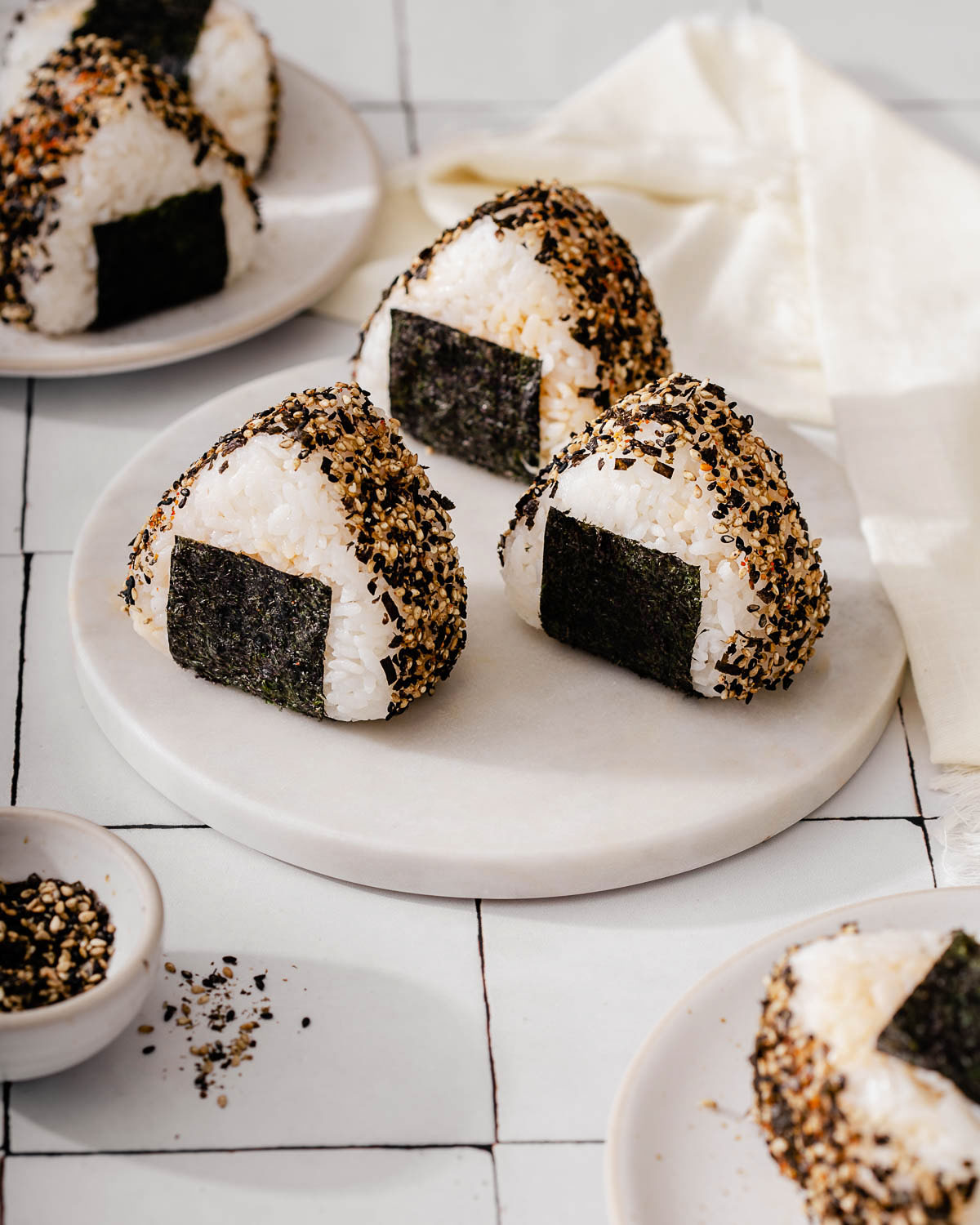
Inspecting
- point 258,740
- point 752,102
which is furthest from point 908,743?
point 752,102

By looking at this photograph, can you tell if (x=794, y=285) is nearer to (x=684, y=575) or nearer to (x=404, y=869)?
(x=684, y=575)

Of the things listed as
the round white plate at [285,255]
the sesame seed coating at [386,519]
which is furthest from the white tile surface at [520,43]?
the sesame seed coating at [386,519]

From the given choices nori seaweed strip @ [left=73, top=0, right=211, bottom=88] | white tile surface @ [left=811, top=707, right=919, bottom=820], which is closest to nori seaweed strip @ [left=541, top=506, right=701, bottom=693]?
white tile surface @ [left=811, top=707, right=919, bottom=820]

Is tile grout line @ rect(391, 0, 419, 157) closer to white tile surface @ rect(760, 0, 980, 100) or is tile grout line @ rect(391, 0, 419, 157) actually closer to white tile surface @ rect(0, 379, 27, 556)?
white tile surface @ rect(760, 0, 980, 100)

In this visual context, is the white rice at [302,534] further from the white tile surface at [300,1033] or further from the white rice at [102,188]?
the white rice at [102,188]

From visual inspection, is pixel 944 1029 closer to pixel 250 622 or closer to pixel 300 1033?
pixel 300 1033
